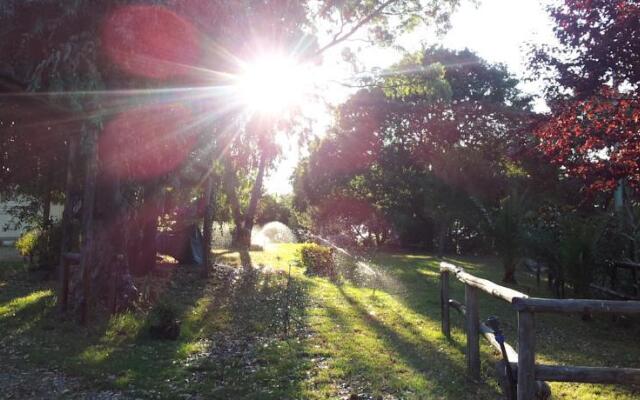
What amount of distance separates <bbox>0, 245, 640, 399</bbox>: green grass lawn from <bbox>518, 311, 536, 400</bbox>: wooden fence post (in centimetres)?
137

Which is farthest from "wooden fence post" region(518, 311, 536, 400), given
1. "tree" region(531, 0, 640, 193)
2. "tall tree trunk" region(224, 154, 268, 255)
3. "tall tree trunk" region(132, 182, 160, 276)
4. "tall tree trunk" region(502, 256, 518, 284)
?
"tall tree trunk" region(224, 154, 268, 255)

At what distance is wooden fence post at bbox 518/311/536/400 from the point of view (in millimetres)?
3828

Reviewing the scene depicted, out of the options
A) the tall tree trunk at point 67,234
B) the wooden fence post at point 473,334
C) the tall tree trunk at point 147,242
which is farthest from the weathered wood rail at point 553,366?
the tall tree trunk at point 147,242

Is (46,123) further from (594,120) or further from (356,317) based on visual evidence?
(594,120)

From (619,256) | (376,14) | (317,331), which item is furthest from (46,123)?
(376,14)

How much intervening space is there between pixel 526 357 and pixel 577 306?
52cm

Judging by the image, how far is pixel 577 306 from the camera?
3.82m

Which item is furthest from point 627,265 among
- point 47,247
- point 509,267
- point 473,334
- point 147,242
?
point 47,247

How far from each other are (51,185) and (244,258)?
23.7 feet

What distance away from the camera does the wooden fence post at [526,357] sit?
3828 mm

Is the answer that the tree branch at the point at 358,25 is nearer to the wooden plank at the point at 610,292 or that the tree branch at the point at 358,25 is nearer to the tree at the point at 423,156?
the tree at the point at 423,156

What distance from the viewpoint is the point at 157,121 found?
8.69 metres

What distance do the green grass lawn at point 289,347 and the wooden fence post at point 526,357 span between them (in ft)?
4.49

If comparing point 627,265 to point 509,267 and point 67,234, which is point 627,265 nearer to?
point 509,267
